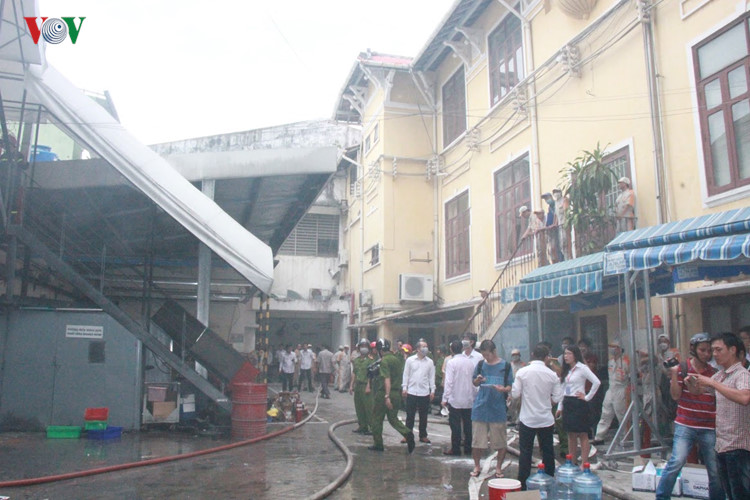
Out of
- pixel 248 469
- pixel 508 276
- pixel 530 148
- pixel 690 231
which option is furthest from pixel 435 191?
pixel 248 469

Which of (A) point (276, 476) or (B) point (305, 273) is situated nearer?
(A) point (276, 476)

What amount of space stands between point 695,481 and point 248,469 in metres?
5.14

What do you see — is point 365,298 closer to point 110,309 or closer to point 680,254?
point 110,309

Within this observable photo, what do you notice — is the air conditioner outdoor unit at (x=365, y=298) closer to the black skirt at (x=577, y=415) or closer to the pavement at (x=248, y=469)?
the pavement at (x=248, y=469)

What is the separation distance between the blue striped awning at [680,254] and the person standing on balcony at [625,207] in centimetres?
284

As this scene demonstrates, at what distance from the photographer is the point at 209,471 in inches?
299

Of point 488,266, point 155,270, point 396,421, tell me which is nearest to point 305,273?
point 155,270

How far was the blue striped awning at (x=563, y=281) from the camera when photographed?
8539 mm

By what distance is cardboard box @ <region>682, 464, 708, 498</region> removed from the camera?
5.93 metres

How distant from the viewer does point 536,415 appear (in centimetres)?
634

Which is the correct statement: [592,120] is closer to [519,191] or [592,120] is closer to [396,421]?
[519,191]

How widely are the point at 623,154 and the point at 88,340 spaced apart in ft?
33.4

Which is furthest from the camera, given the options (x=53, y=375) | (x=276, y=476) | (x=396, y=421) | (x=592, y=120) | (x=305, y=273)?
(x=305, y=273)

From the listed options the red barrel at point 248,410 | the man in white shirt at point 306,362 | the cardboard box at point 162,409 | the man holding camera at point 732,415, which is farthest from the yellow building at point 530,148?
the cardboard box at point 162,409
